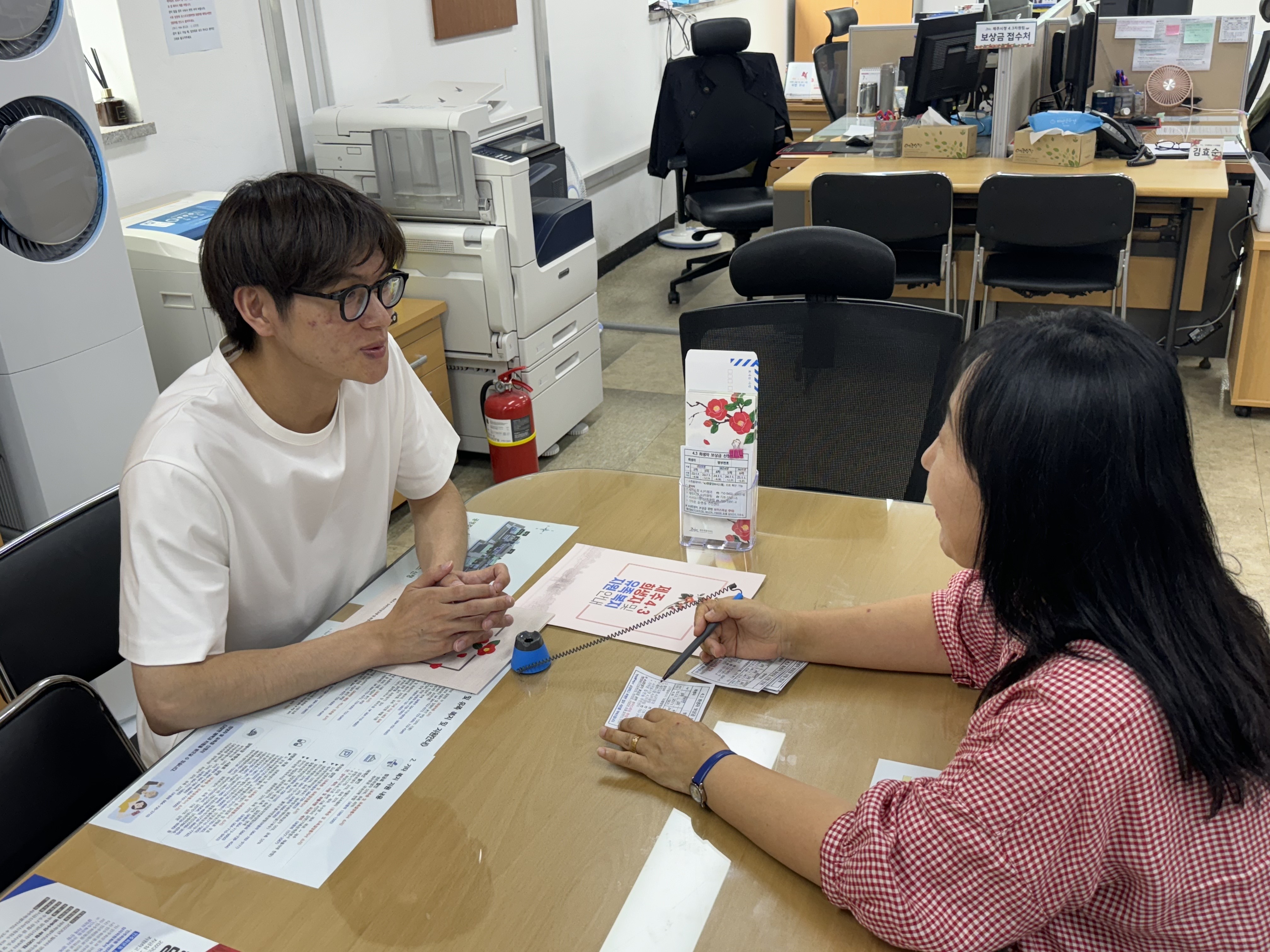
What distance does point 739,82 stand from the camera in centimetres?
493

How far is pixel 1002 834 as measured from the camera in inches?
32.0

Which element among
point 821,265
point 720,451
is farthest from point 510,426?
point 720,451

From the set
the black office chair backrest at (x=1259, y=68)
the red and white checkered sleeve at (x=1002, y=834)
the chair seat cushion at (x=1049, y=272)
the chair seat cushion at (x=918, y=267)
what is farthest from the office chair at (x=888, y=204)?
the red and white checkered sleeve at (x=1002, y=834)

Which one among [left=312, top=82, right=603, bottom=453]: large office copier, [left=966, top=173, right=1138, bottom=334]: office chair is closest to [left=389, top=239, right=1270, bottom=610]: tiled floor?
[left=312, top=82, right=603, bottom=453]: large office copier

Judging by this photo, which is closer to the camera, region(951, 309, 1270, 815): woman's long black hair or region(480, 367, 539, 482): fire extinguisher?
region(951, 309, 1270, 815): woman's long black hair

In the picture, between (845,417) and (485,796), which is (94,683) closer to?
(485,796)

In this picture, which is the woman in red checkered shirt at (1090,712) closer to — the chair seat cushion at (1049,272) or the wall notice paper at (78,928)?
the wall notice paper at (78,928)

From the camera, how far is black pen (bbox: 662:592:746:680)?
1.25m

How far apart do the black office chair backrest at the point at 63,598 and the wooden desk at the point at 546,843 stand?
14.5 inches

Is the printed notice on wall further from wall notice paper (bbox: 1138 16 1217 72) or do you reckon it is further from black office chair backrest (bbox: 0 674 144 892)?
wall notice paper (bbox: 1138 16 1217 72)

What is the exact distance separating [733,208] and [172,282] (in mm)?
2882

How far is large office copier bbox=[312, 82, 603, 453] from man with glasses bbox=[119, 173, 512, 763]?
1715 mm

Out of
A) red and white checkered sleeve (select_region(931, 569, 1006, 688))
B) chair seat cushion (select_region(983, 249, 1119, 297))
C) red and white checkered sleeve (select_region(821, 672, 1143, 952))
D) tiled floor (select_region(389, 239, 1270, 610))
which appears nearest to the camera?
red and white checkered sleeve (select_region(821, 672, 1143, 952))

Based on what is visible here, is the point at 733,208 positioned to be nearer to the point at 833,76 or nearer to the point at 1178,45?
the point at 833,76
